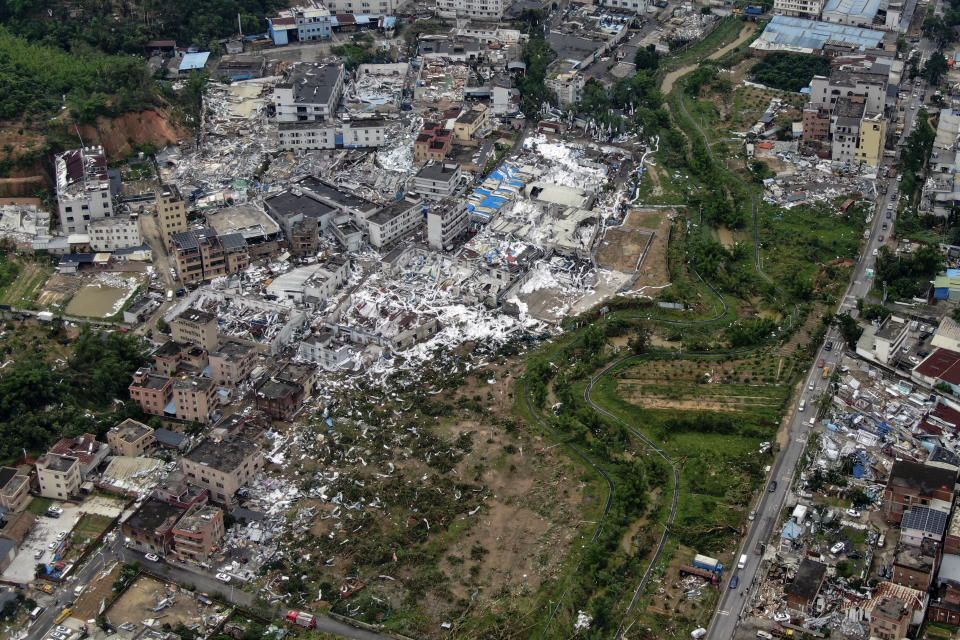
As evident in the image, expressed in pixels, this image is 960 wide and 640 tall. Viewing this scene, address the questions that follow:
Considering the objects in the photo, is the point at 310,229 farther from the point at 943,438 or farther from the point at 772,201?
the point at 943,438

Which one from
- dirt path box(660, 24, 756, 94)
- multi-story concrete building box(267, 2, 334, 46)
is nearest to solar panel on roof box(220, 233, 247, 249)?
multi-story concrete building box(267, 2, 334, 46)

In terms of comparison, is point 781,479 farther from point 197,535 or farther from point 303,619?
point 197,535

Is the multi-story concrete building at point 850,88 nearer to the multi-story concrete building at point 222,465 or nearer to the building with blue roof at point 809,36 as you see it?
the building with blue roof at point 809,36

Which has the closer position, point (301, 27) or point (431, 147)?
point (431, 147)

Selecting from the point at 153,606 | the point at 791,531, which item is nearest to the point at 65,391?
the point at 153,606

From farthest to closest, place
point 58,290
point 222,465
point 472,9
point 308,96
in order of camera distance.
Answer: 1. point 472,9
2. point 308,96
3. point 58,290
4. point 222,465

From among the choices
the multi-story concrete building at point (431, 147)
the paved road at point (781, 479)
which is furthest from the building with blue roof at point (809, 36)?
the multi-story concrete building at point (431, 147)
